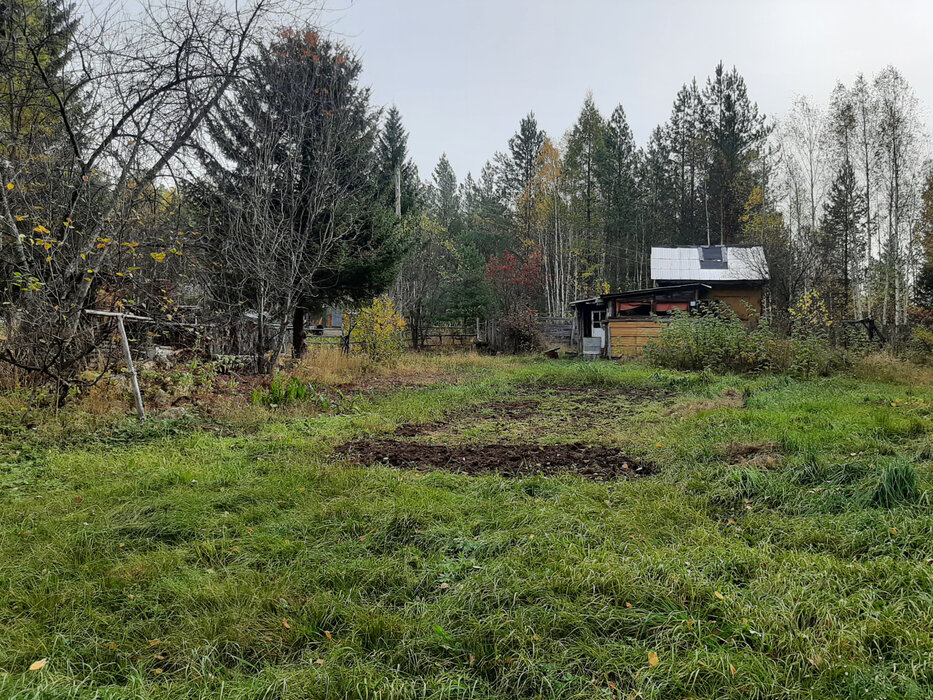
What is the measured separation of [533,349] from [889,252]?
15283 mm

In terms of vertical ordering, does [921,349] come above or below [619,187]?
below

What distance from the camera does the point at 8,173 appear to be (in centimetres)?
547

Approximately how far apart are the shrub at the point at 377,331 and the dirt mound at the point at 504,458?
8.69 metres

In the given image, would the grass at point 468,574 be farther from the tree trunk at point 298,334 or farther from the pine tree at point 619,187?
the pine tree at point 619,187

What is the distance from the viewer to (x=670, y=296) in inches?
744

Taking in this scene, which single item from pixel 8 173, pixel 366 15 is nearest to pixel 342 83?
pixel 366 15

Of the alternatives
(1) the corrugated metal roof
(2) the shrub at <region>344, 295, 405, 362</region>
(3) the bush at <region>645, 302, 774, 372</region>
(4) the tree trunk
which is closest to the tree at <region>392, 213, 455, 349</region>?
(2) the shrub at <region>344, 295, 405, 362</region>

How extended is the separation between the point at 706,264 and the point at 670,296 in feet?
16.6

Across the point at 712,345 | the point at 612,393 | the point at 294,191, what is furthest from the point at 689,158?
the point at 294,191

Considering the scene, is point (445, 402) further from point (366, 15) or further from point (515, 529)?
point (366, 15)

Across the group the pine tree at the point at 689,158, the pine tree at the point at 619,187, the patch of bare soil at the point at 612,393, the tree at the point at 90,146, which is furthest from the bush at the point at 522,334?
the pine tree at the point at 689,158

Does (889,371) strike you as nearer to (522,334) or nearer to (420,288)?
(522,334)

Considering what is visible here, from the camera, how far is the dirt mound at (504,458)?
14.0 feet

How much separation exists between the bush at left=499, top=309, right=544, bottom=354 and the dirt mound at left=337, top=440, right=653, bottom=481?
14.7 metres
